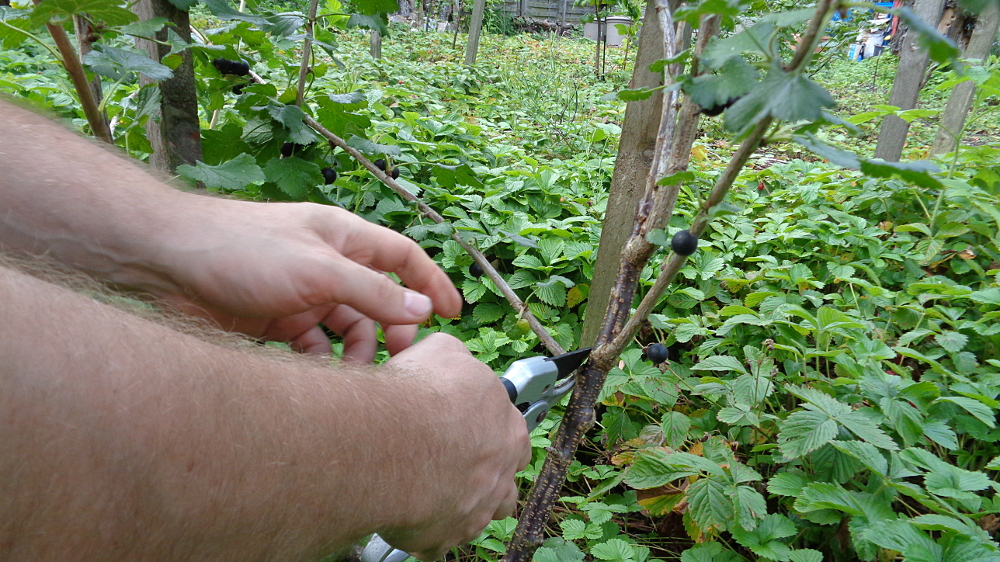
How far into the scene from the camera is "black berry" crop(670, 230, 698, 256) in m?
0.81

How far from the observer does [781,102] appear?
53 centimetres

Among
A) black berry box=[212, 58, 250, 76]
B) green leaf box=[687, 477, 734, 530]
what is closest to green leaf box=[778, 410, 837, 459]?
green leaf box=[687, 477, 734, 530]

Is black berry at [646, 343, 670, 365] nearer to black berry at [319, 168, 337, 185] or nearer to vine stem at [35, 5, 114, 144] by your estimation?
black berry at [319, 168, 337, 185]

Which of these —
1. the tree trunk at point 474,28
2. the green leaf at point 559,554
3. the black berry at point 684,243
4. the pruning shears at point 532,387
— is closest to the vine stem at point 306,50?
the pruning shears at point 532,387

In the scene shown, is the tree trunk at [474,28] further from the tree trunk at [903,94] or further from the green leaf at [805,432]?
the green leaf at [805,432]

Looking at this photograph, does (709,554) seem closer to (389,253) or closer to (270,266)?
(389,253)

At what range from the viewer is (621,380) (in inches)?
55.1

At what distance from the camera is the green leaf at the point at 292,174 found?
1.63 metres

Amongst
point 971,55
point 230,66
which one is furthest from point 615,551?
point 971,55

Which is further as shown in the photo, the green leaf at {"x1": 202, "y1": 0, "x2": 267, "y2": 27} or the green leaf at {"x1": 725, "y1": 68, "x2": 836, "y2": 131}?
the green leaf at {"x1": 202, "y1": 0, "x2": 267, "y2": 27}

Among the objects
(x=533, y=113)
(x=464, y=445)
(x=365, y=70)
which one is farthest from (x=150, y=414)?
(x=365, y=70)

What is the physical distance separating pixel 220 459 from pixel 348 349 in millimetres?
626

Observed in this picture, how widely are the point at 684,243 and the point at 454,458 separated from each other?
441mm

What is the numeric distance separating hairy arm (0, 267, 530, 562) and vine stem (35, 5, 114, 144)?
91 centimetres
